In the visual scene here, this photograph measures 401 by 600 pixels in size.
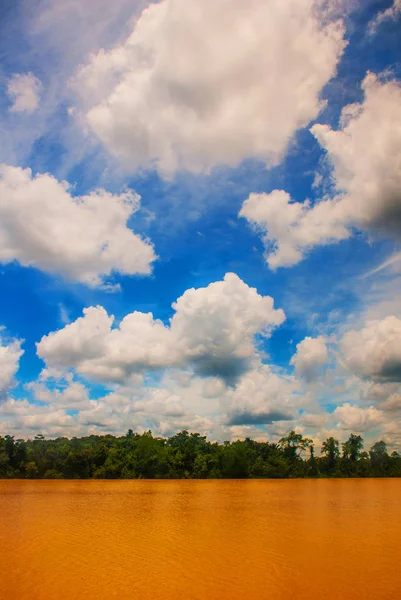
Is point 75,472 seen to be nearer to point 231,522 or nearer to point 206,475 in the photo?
point 206,475

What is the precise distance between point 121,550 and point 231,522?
8.91 meters

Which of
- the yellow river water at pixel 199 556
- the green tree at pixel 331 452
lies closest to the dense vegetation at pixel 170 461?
the green tree at pixel 331 452

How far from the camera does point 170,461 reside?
78.4 meters

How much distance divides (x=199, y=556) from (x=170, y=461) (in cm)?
6665

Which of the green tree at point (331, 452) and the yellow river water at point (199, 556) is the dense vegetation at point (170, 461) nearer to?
the green tree at point (331, 452)

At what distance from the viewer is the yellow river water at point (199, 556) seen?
11.6 metres

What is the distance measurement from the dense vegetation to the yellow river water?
48.5 metres

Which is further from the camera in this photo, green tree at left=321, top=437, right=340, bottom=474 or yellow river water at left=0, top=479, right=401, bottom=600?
green tree at left=321, top=437, right=340, bottom=474

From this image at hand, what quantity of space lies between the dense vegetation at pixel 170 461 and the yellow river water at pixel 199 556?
48.5 m

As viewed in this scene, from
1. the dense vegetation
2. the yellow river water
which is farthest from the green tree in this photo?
the yellow river water

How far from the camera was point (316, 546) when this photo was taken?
17016 millimetres

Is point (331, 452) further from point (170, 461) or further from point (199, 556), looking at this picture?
point (199, 556)

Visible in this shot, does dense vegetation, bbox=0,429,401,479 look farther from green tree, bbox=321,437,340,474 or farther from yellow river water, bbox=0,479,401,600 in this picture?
yellow river water, bbox=0,479,401,600

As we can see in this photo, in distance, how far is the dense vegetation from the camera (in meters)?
72.2
